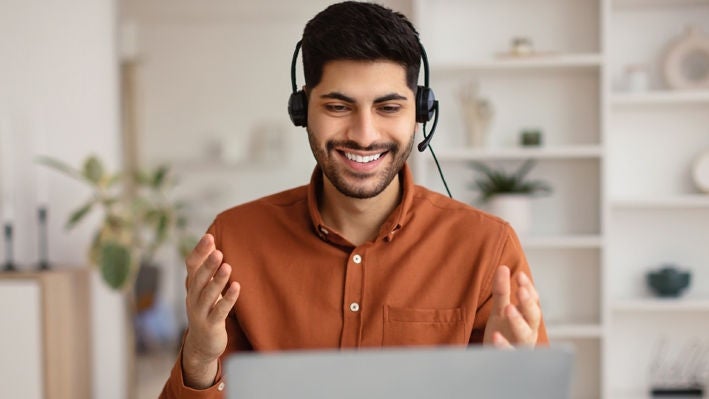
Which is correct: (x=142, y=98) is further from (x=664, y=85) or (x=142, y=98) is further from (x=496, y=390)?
(x=496, y=390)

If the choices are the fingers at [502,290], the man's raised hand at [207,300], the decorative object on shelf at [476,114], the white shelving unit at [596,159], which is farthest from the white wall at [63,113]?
the fingers at [502,290]

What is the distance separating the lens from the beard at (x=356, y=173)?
4.75ft

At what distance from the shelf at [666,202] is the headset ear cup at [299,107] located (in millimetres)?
2307

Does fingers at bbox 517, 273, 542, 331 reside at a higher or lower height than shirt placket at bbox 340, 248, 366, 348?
higher

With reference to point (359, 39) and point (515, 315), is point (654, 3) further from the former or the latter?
point (515, 315)

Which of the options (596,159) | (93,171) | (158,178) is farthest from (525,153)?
(93,171)

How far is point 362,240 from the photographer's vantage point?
1550mm

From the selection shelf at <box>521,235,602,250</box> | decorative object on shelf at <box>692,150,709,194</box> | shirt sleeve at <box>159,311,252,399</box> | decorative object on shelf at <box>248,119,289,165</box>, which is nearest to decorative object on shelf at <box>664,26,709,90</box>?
decorative object on shelf at <box>692,150,709,194</box>

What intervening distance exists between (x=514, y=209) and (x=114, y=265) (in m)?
1.68

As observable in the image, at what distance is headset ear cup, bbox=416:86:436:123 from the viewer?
1.53m

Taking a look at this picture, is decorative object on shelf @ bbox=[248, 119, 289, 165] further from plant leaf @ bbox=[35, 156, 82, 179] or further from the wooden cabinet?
the wooden cabinet

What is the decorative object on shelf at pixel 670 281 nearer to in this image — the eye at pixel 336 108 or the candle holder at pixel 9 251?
the eye at pixel 336 108

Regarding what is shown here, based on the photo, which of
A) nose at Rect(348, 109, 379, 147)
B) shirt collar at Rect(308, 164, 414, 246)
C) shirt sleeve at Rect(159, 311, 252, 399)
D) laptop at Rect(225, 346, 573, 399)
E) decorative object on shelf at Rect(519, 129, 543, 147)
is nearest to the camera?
laptop at Rect(225, 346, 573, 399)

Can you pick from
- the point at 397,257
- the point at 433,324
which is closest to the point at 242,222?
the point at 397,257
